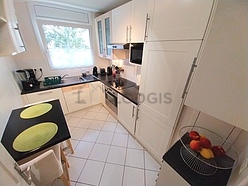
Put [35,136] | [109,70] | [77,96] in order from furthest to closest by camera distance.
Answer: [109,70] → [77,96] → [35,136]

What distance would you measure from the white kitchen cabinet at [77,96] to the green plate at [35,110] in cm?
86

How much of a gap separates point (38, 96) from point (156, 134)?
7.58 ft

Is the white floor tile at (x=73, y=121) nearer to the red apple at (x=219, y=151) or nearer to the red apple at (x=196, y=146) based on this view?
the red apple at (x=196, y=146)

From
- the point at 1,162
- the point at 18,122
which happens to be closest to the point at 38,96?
the point at 18,122

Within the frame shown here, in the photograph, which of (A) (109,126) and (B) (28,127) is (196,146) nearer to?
(B) (28,127)

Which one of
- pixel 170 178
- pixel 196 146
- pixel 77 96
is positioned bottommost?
pixel 77 96

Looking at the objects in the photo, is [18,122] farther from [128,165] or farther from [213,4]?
[213,4]

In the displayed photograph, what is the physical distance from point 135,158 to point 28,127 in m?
1.49

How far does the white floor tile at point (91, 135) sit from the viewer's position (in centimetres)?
202

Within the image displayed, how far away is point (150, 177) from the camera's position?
1.47m

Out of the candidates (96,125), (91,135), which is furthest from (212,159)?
(96,125)

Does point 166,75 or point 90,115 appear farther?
point 90,115

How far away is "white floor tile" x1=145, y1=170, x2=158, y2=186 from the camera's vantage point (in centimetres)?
140

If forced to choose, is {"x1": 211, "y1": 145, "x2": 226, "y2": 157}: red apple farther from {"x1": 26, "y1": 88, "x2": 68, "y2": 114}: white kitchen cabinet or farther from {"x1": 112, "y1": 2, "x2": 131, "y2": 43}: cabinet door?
{"x1": 26, "y1": 88, "x2": 68, "y2": 114}: white kitchen cabinet
